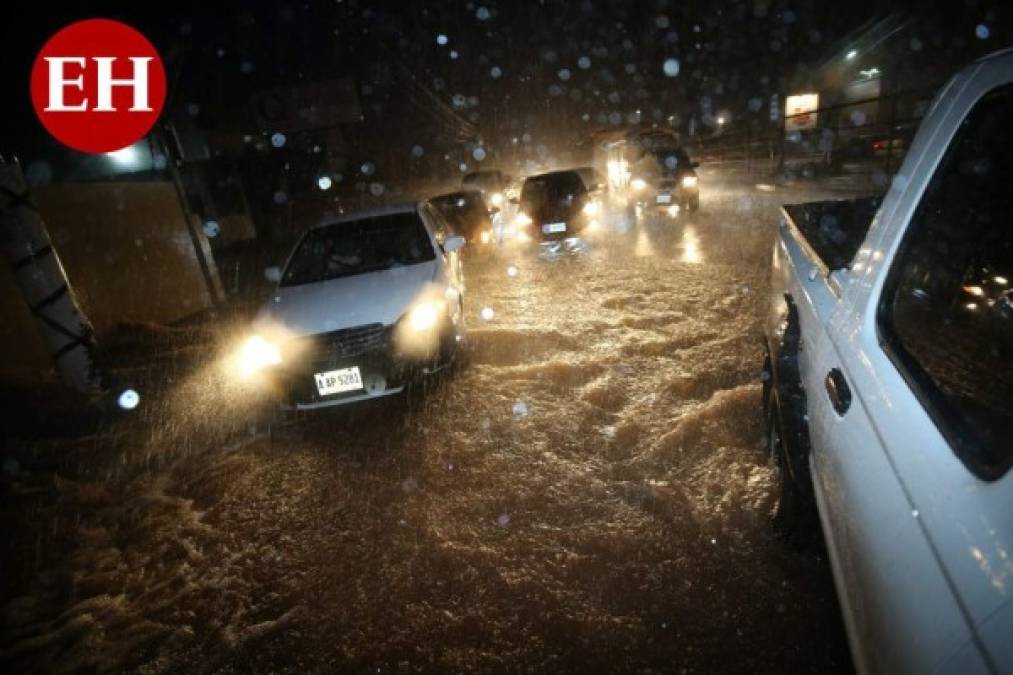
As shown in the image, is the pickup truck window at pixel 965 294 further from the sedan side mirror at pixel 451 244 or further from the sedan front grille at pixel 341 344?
the sedan side mirror at pixel 451 244

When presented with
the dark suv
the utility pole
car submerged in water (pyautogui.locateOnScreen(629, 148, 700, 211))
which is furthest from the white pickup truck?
car submerged in water (pyautogui.locateOnScreen(629, 148, 700, 211))

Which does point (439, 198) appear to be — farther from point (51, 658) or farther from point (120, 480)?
point (51, 658)

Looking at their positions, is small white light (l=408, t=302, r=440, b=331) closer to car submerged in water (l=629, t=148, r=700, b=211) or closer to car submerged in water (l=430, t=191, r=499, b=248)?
car submerged in water (l=430, t=191, r=499, b=248)

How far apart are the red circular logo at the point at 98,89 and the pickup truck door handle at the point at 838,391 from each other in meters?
12.0

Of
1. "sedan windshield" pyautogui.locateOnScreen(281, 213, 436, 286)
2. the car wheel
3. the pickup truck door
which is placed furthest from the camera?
"sedan windshield" pyautogui.locateOnScreen(281, 213, 436, 286)

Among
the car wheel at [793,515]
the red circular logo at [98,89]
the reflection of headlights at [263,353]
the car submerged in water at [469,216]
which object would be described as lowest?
the car wheel at [793,515]

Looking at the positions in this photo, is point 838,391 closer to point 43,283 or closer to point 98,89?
point 43,283

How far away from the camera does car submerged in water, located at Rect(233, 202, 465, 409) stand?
441cm

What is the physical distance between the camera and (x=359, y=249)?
565cm

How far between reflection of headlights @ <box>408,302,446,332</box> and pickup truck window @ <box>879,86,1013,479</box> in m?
3.55

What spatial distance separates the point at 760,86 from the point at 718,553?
1552 inches

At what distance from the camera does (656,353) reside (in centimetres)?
549

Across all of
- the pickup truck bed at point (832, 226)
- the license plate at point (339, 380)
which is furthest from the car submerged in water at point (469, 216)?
the pickup truck bed at point (832, 226)

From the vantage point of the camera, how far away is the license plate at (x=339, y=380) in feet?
14.4
